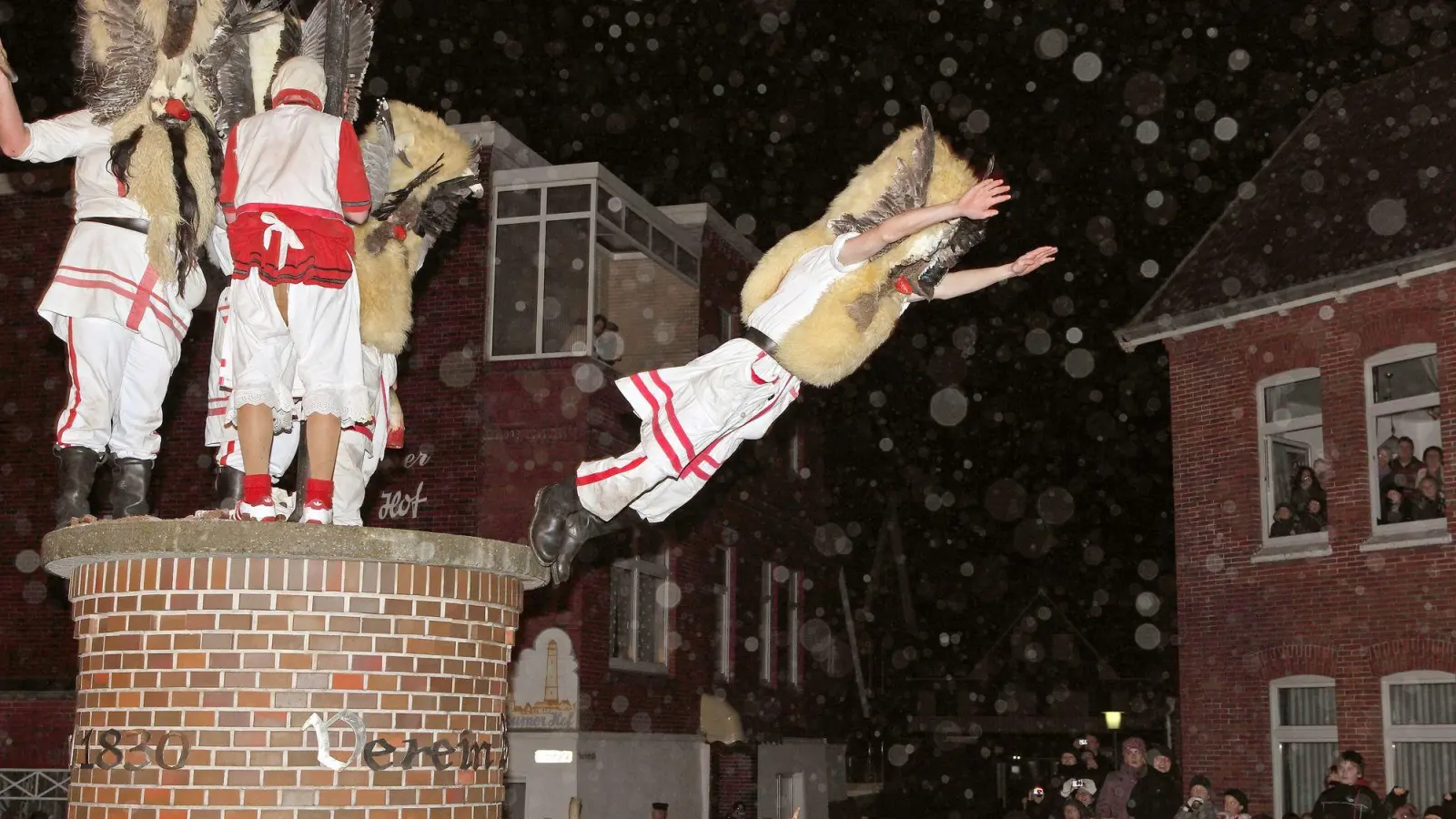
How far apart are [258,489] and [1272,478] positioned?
1417 centimetres

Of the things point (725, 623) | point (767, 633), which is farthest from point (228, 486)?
point (767, 633)

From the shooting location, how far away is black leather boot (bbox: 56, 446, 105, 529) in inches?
248

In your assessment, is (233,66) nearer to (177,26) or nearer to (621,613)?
(177,26)

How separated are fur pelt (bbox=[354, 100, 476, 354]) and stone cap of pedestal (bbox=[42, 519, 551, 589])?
1194mm

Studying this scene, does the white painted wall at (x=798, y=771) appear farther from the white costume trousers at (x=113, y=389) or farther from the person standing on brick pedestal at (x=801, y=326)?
the white costume trousers at (x=113, y=389)

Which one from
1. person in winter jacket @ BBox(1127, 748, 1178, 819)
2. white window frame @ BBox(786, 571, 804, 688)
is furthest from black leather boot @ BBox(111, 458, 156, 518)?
white window frame @ BBox(786, 571, 804, 688)

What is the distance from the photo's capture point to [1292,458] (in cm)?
1733

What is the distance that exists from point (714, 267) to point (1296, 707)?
11675 millimetres

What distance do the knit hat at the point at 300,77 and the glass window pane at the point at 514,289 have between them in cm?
1337

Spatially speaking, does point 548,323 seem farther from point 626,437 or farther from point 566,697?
point 566,697

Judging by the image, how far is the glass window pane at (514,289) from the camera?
19516 mm

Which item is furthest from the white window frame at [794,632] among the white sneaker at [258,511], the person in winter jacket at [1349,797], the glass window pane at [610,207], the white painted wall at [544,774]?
the white sneaker at [258,511]

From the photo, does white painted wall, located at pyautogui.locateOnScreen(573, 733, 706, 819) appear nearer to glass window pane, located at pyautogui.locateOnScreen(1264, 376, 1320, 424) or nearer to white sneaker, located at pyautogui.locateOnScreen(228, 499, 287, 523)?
glass window pane, located at pyautogui.locateOnScreen(1264, 376, 1320, 424)

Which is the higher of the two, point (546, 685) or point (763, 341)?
point (763, 341)
